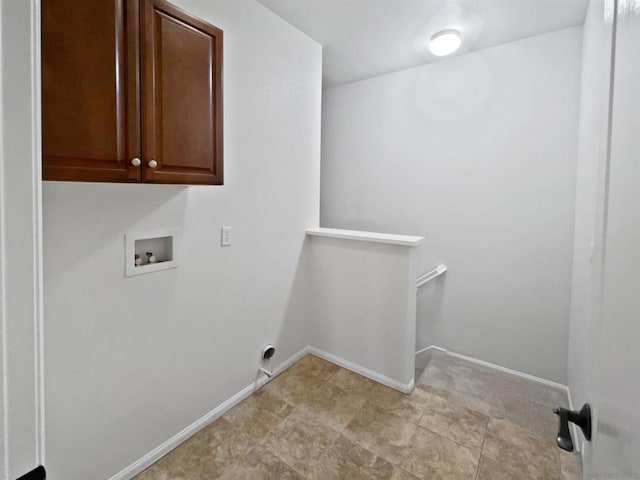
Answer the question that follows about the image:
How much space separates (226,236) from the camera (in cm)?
192

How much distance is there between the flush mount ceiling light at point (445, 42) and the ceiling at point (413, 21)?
0.13ft

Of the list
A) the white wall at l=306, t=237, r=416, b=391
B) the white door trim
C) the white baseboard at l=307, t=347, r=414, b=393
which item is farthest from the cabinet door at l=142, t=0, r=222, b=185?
the white baseboard at l=307, t=347, r=414, b=393

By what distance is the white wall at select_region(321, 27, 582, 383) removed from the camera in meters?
2.30

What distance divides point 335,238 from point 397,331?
0.83 m

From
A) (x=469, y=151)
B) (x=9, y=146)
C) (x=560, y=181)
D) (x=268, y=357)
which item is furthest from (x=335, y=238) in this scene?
(x=9, y=146)

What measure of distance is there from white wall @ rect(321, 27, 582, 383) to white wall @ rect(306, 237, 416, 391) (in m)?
0.30

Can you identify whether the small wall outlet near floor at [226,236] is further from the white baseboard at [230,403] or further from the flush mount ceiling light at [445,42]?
the flush mount ceiling light at [445,42]

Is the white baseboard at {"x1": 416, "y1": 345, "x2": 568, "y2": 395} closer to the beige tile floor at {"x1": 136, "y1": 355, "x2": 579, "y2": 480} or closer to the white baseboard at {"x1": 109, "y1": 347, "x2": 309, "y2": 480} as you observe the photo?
the beige tile floor at {"x1": 136, "y1": 355, "x2": 579, "y2": 480}

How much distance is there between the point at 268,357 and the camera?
2.30 m

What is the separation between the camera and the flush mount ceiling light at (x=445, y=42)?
89.5 inches

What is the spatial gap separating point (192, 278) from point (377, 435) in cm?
139

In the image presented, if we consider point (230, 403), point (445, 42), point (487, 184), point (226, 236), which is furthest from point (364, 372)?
point (445, 42)

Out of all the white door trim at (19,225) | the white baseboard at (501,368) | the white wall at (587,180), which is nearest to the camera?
the white door trim at (19,225)

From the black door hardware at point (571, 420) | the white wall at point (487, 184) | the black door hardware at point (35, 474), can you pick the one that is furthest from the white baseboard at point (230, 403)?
the black door hardware at point (571, 420)
